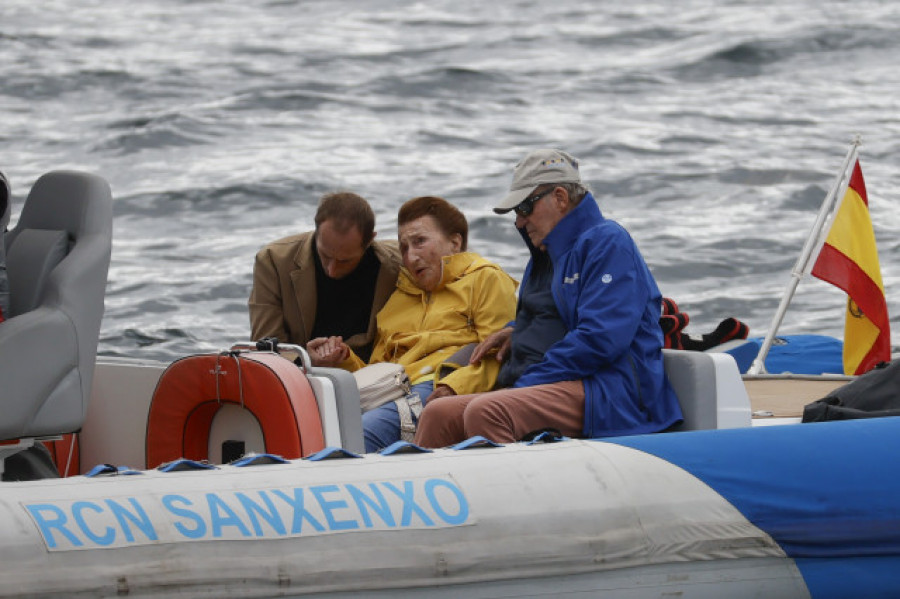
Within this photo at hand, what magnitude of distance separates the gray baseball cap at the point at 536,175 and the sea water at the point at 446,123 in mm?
4294

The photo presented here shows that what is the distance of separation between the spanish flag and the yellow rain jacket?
1883 millimetres

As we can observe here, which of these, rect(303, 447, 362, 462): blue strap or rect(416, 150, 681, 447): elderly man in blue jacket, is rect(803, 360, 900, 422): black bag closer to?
rect(416, 150, 681, 447): elderly man in blue jacket

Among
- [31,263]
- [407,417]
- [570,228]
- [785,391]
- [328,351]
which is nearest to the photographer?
[31,263]

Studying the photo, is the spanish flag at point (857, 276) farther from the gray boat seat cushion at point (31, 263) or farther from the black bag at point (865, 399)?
the gray boat seat cushion at point (31, 263)

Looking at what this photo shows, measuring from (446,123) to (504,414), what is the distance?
11325 millimetres

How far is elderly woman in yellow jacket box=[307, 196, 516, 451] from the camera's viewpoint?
15.3ft

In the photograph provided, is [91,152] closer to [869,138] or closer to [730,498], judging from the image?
[869,138]

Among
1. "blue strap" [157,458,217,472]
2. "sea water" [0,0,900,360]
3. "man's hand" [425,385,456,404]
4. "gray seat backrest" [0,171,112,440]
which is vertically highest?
"gray seat backrest" [0,171,112,440]

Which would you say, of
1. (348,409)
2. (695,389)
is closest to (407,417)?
(348,409)

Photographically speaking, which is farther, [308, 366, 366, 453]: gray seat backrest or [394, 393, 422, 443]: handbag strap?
[394, 393, 422, 443]: handbag strap

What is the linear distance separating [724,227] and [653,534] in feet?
28.9

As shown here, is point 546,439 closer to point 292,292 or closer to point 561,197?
point 561,197

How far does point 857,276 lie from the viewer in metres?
6.16

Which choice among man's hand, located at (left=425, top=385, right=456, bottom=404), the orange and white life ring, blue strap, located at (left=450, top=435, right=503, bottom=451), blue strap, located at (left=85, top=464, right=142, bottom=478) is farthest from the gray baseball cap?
blue strap, located at (left=85, top=464, right=142, bottom=478)
